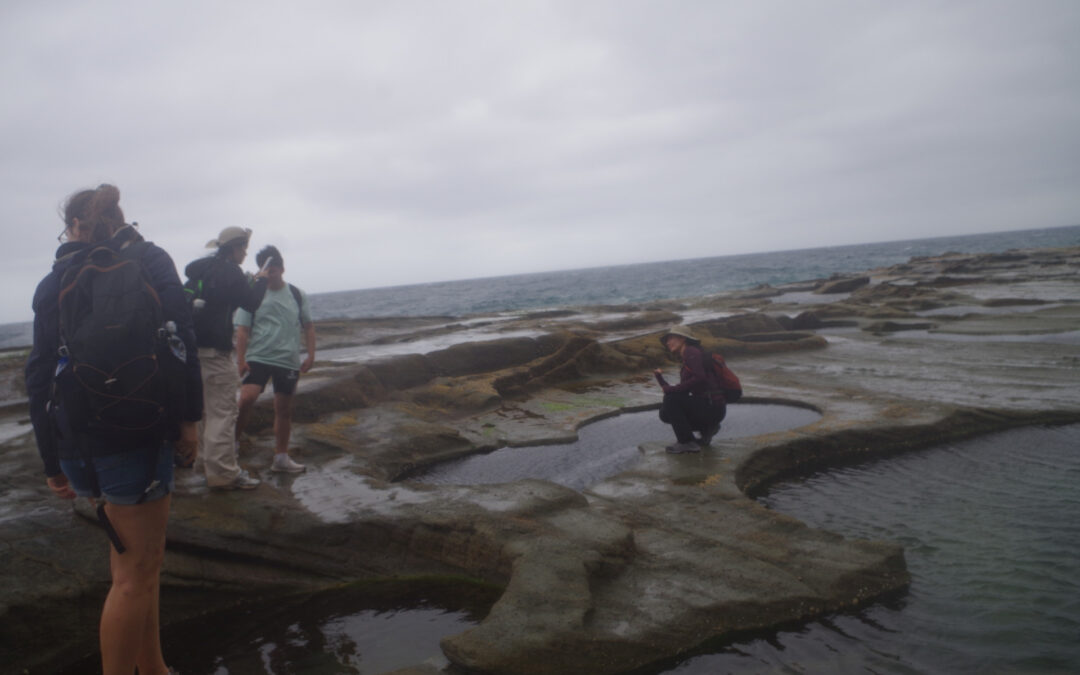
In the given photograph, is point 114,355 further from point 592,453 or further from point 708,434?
point 708,434

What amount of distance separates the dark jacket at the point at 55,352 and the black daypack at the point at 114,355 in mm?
54

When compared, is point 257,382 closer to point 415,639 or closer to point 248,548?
point 248,548

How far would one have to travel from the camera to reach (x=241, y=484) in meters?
4.82

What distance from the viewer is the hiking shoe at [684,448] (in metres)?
6.13

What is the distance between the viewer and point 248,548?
432 centimetres

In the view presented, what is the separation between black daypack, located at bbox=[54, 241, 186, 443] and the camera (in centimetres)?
248

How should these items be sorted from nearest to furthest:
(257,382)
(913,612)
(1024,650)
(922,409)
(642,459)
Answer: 1. (1024,650)
2. (913,612)
3. (257,382)
4. (642,459)
5. (922,409)

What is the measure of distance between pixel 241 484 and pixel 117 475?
7.79 ft

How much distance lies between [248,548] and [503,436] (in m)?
3.41

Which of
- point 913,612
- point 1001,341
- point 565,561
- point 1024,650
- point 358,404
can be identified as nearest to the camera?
point 1024,650

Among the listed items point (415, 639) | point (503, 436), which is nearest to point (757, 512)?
point (415, 639)

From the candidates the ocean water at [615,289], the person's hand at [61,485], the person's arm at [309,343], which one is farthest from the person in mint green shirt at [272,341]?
the ocean water at [615,289]

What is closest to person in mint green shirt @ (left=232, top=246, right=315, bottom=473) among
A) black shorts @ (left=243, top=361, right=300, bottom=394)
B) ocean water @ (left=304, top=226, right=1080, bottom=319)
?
black shorts @ (left=243, top=361, right=300, bottom=394)

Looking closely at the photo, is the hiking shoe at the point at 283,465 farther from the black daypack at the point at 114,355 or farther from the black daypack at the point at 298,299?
the black daypack at the point at 114,355
